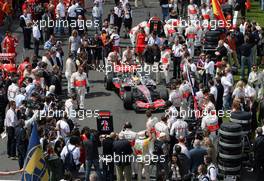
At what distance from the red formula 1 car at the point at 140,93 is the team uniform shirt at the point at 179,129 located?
5090 mm

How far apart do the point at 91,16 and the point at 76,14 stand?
4162 mm

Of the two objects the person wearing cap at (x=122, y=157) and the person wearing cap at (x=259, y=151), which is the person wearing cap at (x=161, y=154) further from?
the person wearing cap at (x=259, y=151)

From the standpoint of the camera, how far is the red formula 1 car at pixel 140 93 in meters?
35.4

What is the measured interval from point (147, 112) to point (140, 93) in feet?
17.4

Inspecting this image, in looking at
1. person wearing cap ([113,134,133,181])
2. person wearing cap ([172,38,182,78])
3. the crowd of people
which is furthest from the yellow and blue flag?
person wearing cap ([172,38,182,78])

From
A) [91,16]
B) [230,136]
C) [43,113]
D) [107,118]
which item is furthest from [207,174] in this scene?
[91,16]

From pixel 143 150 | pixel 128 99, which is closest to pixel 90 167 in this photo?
pixel 143 150

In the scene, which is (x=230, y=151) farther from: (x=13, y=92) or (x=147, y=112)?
(x=13, y=92)

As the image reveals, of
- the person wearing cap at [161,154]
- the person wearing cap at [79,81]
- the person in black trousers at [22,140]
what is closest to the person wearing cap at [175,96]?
the person wearing cap at [79,81]

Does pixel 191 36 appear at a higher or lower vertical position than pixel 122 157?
higher

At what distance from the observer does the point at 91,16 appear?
4766 cm

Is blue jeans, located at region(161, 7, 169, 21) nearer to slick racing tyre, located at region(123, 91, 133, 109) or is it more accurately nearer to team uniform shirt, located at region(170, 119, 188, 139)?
slick racing tyre, located at region(123, 91, 133, 109)

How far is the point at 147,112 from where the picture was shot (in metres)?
30.5

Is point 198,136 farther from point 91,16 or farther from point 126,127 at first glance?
point 91,16
